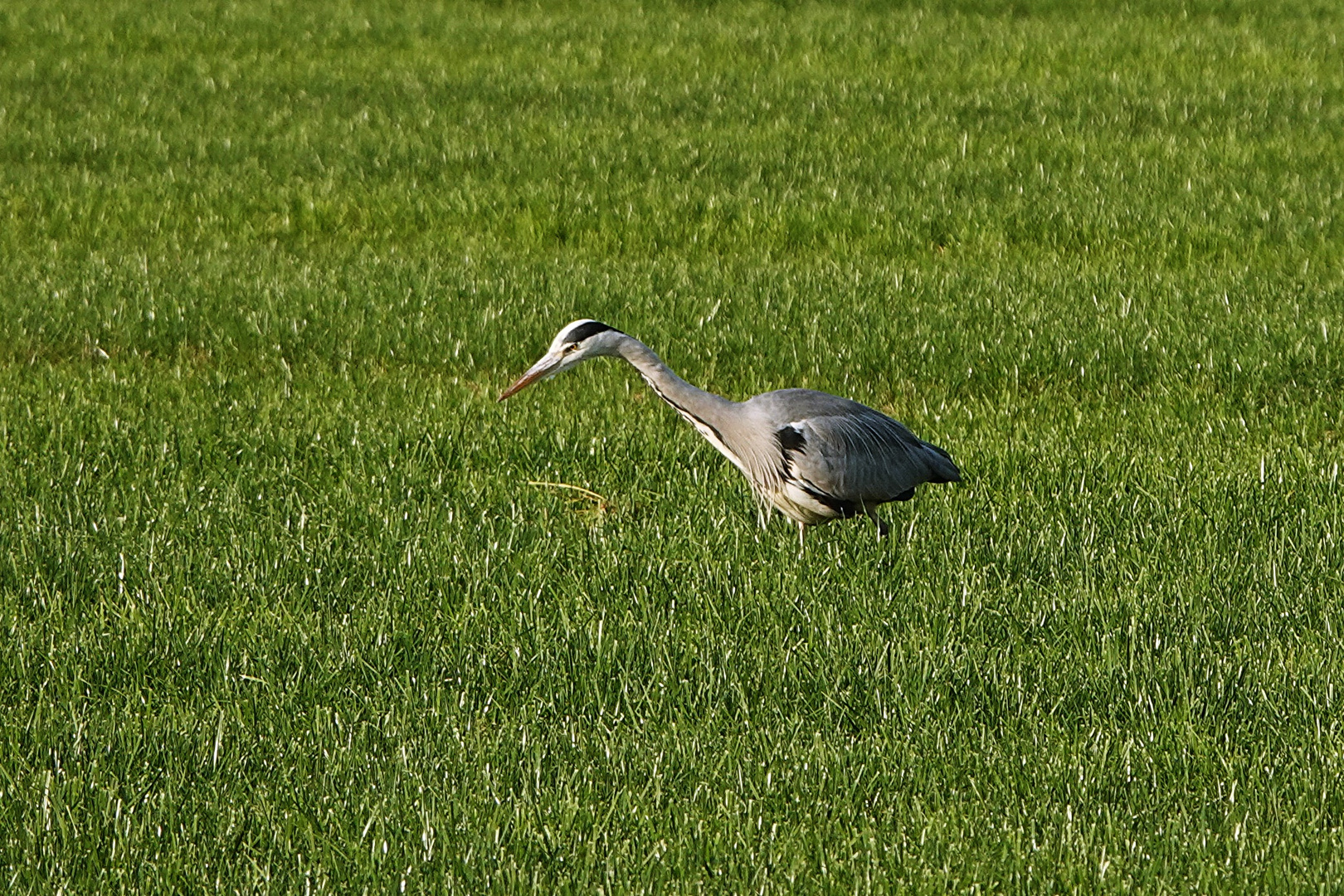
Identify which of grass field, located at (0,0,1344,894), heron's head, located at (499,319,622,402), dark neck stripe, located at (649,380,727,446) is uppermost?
heron's head, located at (499,319,622,402)

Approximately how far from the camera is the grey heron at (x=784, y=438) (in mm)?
6148

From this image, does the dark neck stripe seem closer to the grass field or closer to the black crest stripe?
the black crest stripe

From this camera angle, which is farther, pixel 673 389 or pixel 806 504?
pixel 806 504

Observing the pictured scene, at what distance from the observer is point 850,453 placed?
6.26 m

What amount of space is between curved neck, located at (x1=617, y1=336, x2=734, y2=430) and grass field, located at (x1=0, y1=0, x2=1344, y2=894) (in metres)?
0.61

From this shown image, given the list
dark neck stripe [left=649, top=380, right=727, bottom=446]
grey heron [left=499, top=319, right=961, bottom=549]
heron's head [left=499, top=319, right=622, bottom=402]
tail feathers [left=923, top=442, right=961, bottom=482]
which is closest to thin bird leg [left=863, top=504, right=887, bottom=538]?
grey heron [left=499, top=319, right=961, bottom=549]

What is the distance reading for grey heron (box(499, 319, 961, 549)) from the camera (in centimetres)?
615

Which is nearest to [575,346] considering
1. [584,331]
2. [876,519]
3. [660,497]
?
[584,331]

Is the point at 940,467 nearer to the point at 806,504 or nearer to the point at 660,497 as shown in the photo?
the point at 806,504

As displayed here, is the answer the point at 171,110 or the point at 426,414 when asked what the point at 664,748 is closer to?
the point at 426,414

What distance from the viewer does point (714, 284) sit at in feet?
35.7

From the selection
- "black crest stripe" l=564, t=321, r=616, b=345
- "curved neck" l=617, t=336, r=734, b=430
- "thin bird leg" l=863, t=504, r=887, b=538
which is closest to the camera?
"black crest stripe" l=564, t=321, r=616, b=345

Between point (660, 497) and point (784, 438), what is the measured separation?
1.05 m

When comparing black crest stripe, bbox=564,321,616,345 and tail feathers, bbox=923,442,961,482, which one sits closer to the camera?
black crest stripe, bbox=564,321,616,345
